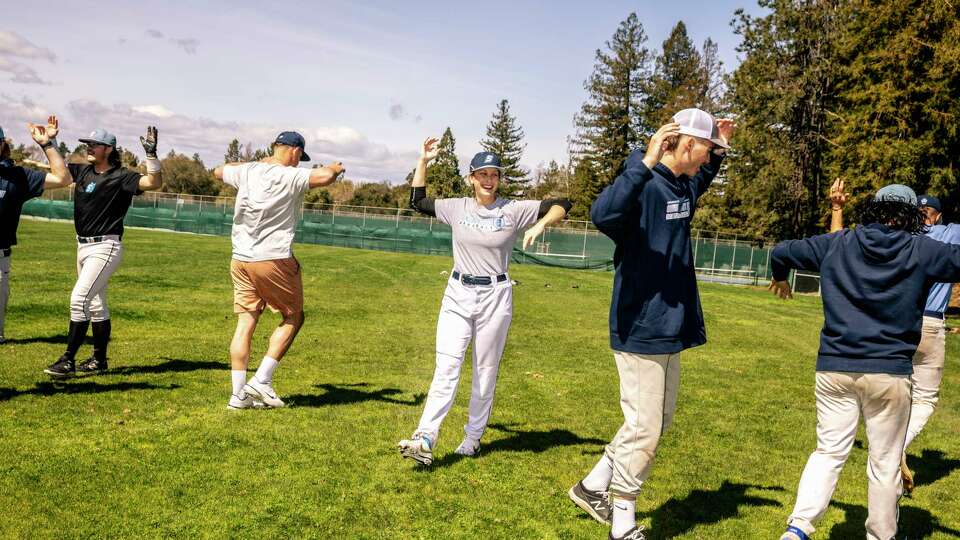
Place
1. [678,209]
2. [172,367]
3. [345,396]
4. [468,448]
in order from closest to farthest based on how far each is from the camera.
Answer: [678,209]
[468,448]
[345,396]
[172,367]

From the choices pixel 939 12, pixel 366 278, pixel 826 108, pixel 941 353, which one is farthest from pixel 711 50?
pixel 941 353

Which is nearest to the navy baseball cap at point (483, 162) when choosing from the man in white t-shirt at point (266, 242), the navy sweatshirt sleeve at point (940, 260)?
the man in white t-shirt at point (266, 242)

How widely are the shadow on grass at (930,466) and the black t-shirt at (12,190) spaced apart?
8.64 meters

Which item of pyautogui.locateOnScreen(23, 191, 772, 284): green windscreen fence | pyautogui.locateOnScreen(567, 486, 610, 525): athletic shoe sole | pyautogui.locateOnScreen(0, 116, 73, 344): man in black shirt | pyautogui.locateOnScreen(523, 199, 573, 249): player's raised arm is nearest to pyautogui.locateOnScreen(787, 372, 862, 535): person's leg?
pyautogui.locateOnScreen(567, 486, 610, 525): athletic shoe sole

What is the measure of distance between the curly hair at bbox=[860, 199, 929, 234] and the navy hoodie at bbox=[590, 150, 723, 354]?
3.38 ft

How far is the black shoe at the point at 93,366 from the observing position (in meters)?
7.86

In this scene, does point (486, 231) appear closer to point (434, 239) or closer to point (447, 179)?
point (434, 239)

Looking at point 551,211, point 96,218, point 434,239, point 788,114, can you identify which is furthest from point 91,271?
point 788,114

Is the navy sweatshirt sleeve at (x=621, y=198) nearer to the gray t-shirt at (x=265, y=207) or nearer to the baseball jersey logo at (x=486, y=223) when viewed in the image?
the baseball jersey logo at (x=486, y=223)

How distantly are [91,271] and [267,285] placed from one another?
223 cm

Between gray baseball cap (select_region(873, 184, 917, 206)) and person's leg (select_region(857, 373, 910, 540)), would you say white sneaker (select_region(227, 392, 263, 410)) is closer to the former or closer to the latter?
person's leg (select_region(857, 373, 910, 540))

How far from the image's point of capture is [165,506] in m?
4.50

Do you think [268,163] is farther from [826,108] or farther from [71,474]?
[826,108]

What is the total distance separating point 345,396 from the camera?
7652mm
